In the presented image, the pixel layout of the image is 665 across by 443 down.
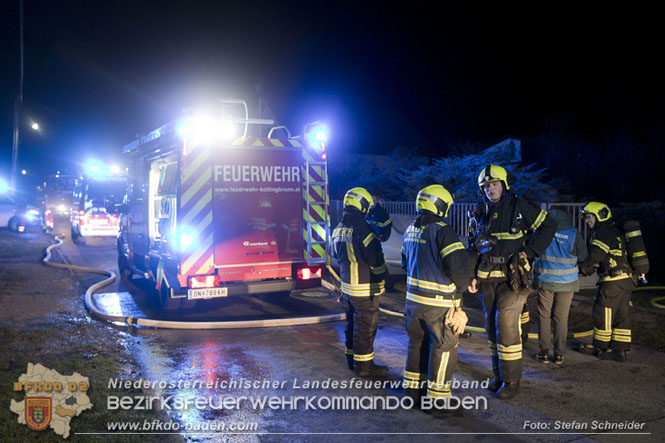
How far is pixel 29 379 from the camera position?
4887 millimetres

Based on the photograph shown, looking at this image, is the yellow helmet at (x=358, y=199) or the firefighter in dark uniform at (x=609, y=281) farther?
the firefighter in dark uniform at (x=609, y=281)

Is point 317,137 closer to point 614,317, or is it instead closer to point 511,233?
point 511,233

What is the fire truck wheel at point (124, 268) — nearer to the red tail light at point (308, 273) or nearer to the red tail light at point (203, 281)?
the red tail light at point (203, 281)

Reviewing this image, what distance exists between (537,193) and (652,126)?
18.8 m

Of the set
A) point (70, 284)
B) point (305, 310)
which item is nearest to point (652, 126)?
point (305, 310)

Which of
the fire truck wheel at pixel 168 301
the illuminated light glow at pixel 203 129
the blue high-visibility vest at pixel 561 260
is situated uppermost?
the illuminated light glow at pixel 203 129

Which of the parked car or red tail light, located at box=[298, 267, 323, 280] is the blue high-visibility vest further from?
the parked car

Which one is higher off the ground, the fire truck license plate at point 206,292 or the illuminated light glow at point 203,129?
the illuminated light glow at point 203,129

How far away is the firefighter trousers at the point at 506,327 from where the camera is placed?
15.2 ft

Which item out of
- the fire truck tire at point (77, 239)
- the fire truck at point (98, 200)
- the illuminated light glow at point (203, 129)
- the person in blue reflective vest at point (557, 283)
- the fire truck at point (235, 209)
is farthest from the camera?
the fire truck tire at point (77, 239)

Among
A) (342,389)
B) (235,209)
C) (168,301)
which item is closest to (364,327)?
(342,389)

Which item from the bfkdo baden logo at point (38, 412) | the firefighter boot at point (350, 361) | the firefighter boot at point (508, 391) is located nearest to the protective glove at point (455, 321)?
the firefighter boot at point (508, 391)

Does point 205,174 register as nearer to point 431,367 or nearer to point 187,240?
point 187,240

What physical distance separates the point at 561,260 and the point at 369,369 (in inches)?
92.6
